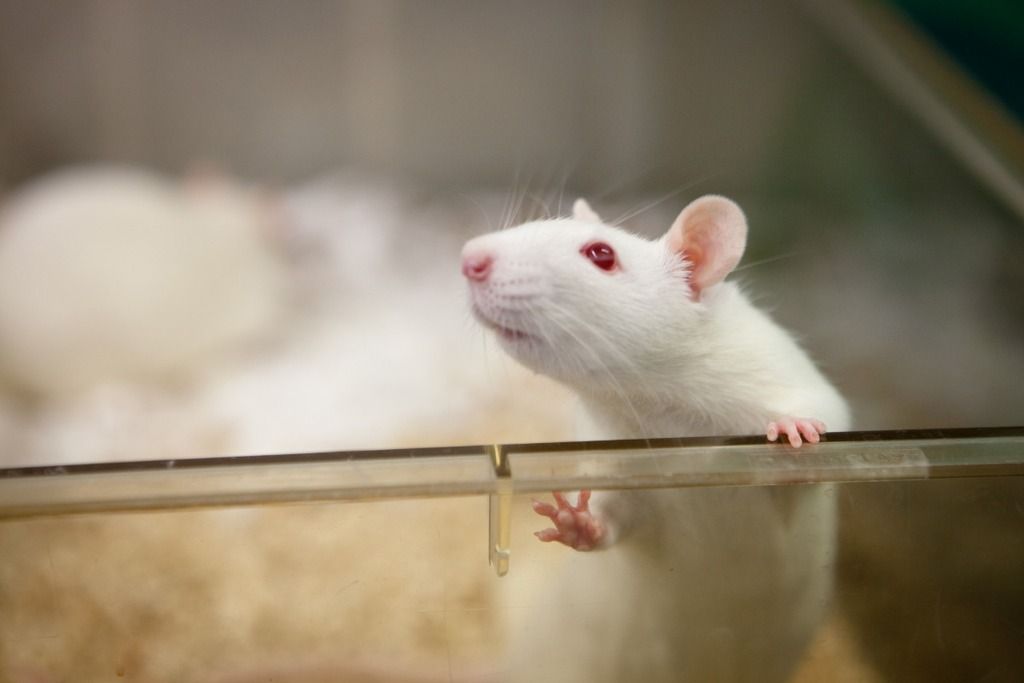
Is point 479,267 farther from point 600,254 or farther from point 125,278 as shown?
point 125,278

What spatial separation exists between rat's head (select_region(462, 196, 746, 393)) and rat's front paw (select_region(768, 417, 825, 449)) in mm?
186

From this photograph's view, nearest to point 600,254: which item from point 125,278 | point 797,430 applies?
point 797,430

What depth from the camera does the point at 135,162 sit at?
261 cm

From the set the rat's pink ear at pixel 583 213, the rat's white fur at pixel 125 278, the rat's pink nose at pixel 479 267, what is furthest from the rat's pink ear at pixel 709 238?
the rat's white fur at pixel 125 278

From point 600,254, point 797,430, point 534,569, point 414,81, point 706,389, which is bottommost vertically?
point 534,569

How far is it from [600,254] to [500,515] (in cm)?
34

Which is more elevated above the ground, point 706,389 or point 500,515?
point 706,389

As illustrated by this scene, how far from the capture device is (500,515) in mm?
1066

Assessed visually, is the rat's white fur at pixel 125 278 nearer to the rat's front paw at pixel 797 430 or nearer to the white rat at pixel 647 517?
the white rat at pixel 647 517

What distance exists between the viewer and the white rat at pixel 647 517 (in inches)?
44.3

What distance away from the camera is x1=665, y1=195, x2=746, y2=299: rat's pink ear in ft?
3.88

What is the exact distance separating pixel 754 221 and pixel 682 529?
1.01 meters

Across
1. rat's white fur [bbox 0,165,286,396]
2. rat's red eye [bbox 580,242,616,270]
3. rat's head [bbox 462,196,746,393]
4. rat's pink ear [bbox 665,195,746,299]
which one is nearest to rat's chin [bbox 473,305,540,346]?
rat's head [bbox 462,196,746,393]

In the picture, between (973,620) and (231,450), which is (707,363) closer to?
(973,620)
